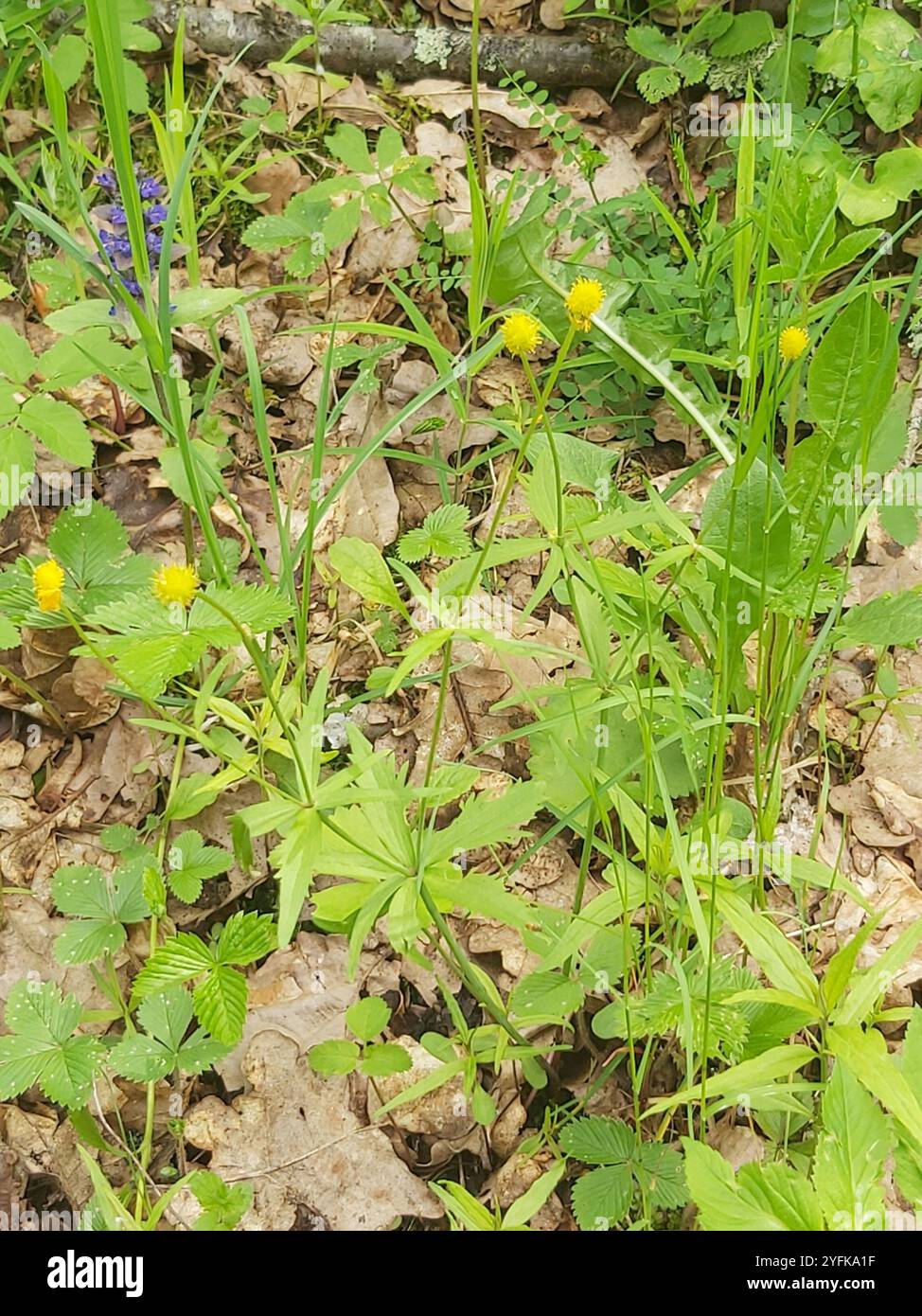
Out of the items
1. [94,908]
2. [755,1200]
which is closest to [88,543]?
[94,908]

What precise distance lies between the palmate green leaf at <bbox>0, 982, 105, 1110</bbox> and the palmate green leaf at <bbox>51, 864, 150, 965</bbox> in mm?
77

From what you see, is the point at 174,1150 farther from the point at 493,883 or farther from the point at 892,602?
the point at 892,602

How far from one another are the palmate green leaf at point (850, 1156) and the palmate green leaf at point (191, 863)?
1.04 m

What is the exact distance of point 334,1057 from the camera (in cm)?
160

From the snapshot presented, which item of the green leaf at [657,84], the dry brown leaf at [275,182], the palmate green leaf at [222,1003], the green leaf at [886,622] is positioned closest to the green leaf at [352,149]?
the dry brown leaf at [275,182]

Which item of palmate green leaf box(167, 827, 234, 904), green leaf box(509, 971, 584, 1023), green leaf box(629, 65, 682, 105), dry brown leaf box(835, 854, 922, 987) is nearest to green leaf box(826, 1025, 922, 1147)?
green leaf box(509, 971, 584, 1023)

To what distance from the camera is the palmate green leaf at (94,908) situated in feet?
Result: 5.51

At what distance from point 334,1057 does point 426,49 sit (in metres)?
2.44

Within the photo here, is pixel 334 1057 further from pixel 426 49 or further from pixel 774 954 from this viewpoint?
pixel 426 49

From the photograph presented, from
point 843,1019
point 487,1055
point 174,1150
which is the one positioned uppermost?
point 843,1019

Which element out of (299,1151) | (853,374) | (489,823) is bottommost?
(299,1151)

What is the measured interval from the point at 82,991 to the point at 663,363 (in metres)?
1.66

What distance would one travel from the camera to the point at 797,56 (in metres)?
2.35
